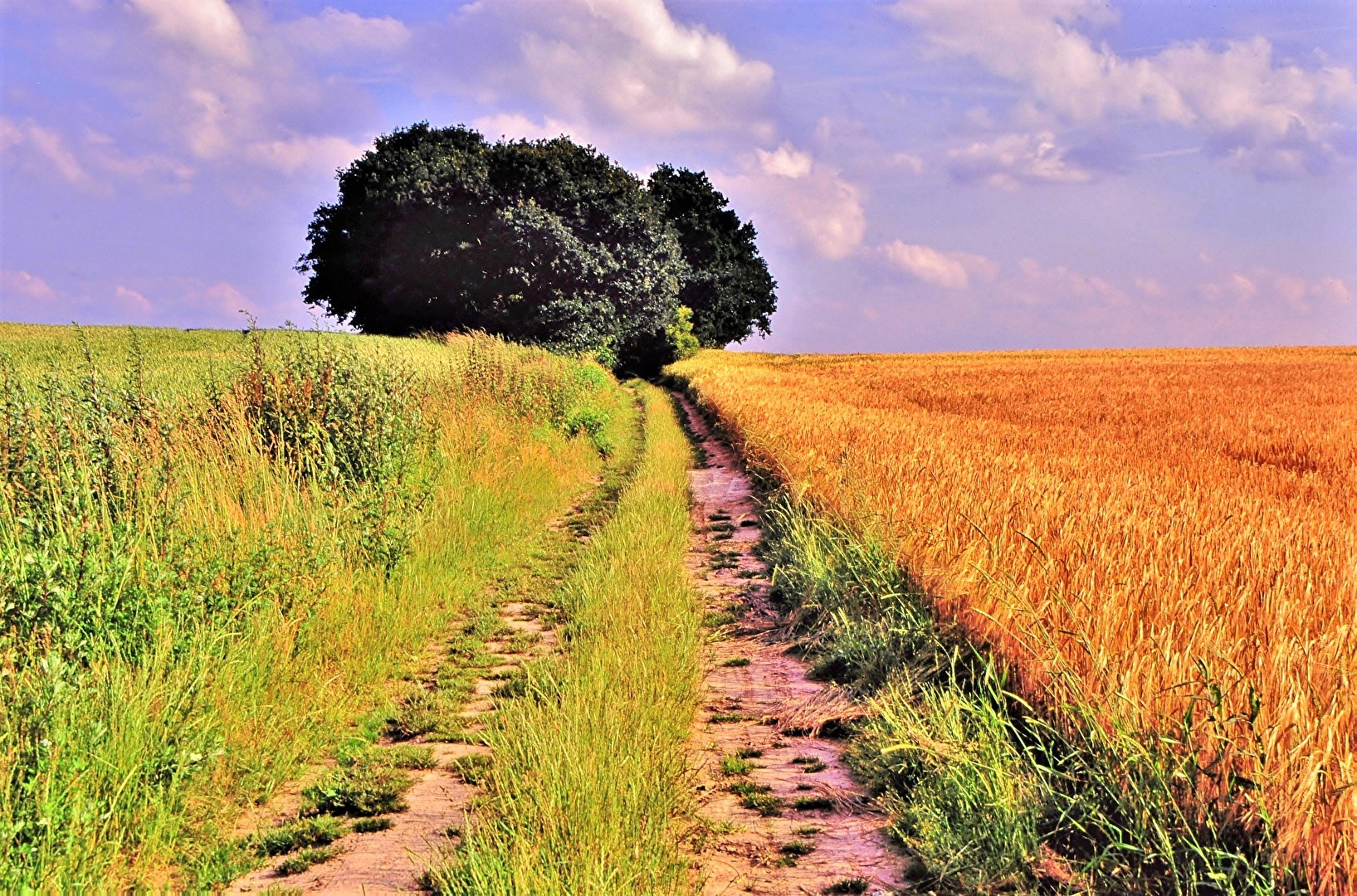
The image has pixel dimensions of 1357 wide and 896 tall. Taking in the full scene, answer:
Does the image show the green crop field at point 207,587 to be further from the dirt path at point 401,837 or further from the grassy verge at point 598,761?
the grassy verge at point 598,761

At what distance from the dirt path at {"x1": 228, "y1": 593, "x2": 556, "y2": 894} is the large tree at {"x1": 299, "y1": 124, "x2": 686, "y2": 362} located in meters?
30.0

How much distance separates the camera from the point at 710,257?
193 feet

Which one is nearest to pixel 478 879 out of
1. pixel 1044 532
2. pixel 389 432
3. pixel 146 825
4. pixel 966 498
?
pixel 146 825

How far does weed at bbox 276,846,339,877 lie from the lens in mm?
3973

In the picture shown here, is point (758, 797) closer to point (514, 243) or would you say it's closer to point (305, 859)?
point (305, 859)

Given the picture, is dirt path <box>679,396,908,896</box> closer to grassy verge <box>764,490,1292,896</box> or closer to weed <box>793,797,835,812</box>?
weed <box>793,797,835,812</box>

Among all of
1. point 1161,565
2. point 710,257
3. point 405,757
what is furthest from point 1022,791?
point 710,257

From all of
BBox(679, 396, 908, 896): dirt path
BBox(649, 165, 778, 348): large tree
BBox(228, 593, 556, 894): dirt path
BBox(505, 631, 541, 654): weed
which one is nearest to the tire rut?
BBox(228, 593, 556, 894): dirt path

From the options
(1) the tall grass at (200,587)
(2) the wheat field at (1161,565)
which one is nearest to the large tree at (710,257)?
(2) the wheat field at (1161,565)

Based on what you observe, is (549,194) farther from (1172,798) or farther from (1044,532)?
(1172,798)

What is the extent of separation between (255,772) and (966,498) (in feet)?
18.0

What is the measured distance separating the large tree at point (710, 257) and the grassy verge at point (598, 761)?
2044 inches

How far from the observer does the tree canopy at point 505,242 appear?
113 ft

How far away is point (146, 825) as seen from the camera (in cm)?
405
